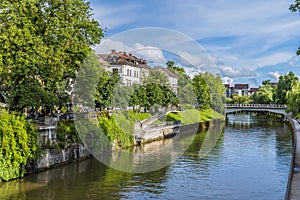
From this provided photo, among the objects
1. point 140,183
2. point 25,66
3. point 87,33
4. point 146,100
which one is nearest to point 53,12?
point 87,33

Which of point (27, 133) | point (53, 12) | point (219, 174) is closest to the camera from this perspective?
point (27, 133)

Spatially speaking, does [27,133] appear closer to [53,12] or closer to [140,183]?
[140,183]

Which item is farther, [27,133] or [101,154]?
[101,154]

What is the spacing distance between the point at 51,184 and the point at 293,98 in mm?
62349

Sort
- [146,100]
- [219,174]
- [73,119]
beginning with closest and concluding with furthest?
[219,174], [73,119], [146,100]

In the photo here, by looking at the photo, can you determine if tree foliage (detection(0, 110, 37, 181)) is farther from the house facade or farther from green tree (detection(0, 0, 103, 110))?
the house facade

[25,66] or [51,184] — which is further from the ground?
[25,66]

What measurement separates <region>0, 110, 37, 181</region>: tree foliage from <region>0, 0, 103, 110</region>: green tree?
361 cm

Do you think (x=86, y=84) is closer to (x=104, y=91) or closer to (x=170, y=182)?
(x=104, y=91)

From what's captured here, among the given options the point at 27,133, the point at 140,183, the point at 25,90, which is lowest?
the point at 140,183

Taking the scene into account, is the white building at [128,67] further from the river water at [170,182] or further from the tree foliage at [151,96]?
the river water at [170,182]

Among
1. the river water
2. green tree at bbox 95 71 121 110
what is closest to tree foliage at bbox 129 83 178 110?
green tree at bbox 95 71 121 110

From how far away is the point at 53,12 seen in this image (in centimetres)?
2850

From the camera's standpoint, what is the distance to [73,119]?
3070 cm
